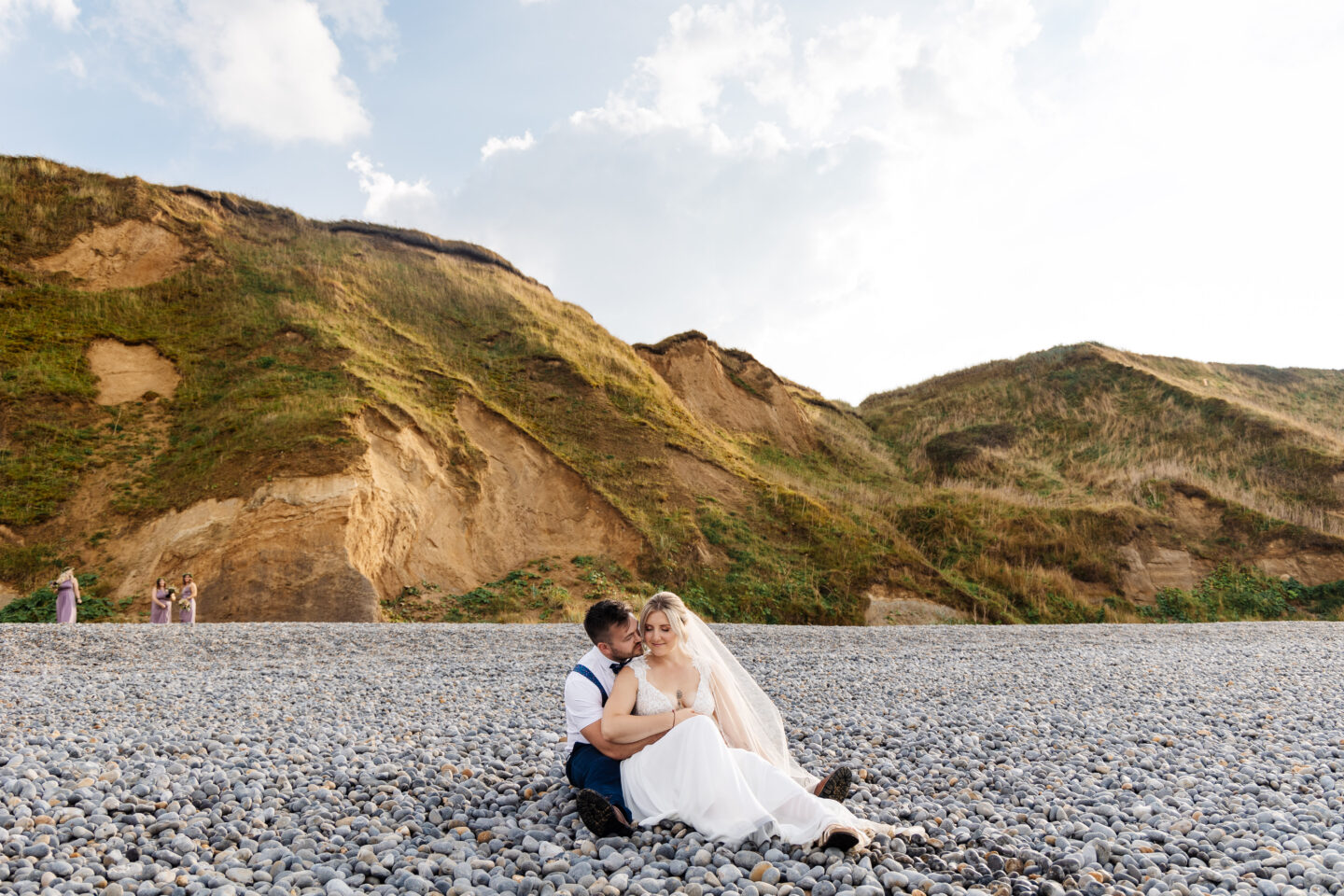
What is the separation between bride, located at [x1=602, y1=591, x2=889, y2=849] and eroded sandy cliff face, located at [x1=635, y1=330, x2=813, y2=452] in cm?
2846

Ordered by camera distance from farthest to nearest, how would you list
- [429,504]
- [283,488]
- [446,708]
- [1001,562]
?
[1001,562] → [429,504] → [283,488] → [446,708]

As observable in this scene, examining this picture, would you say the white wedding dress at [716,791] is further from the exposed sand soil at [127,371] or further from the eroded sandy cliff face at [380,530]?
the exposed sand soil at [127,371]

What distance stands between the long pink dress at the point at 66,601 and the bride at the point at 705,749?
15.1 m

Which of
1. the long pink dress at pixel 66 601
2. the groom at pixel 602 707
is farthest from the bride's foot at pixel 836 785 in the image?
the long pink dress at pixel 66 601

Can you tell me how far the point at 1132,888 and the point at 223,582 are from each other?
16776 mm

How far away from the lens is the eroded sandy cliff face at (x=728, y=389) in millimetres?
33625

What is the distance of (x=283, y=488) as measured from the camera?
16.5 meters

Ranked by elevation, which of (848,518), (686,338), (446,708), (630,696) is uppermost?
(686,338)

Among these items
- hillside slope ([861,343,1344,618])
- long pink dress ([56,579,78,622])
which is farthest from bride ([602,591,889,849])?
hillside slope ([861,343,1344,618])

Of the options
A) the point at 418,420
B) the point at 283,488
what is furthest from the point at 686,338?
the point at 283,488

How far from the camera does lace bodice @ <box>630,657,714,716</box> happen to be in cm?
408

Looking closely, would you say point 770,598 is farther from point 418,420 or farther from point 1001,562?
point 418,420

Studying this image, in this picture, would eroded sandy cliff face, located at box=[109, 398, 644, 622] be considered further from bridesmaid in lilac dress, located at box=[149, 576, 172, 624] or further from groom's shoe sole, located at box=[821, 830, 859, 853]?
groom's shoe sole, located at box=[821, 830, 859, 853]

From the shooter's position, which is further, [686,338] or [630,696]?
[686,338]
